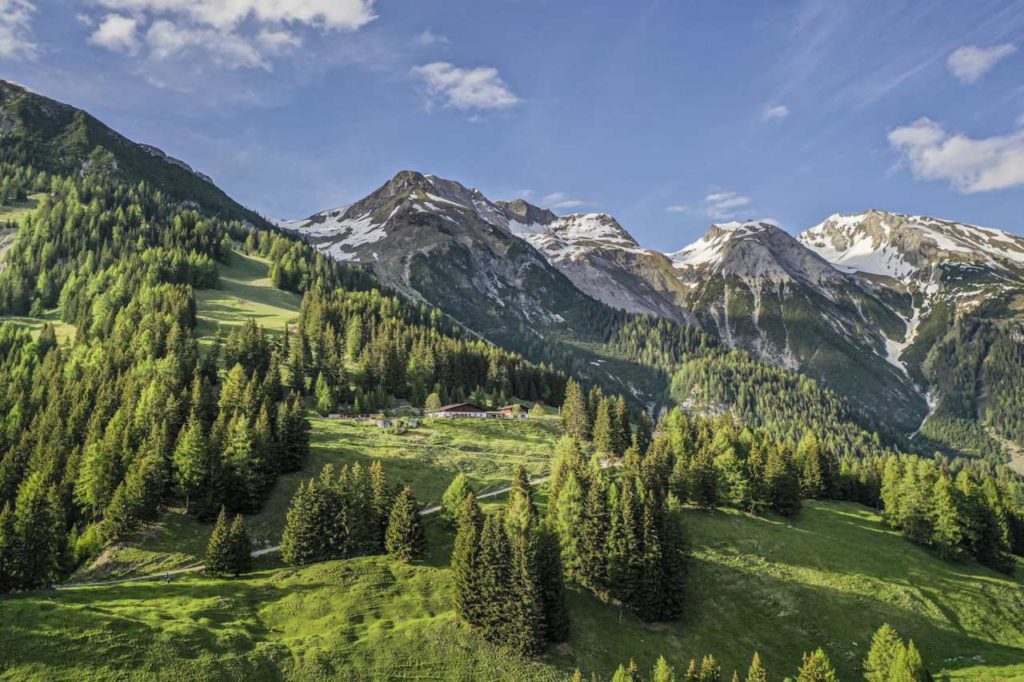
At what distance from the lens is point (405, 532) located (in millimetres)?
73750

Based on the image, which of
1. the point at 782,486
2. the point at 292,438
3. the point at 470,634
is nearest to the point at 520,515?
the point at 470,634

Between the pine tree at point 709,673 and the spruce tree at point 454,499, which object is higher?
the spruce tree at point 454,499

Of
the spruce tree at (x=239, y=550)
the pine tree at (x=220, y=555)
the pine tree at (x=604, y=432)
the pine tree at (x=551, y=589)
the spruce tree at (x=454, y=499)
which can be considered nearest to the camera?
the pine tree at (x=551, y=589)

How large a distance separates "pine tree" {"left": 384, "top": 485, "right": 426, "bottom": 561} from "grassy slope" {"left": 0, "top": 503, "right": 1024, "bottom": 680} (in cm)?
168

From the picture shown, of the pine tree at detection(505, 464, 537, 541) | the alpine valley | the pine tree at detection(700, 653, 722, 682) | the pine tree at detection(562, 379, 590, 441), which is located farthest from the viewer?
the pine tree at detection(562, 379, 590, 441)

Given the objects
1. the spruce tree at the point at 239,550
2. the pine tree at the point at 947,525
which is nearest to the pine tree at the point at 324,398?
the spruce tree at the point at 239,550

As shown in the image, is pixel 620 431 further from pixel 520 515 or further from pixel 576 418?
pixel 520 515

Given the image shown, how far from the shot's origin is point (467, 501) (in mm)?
73750

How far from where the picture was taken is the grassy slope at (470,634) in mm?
52938

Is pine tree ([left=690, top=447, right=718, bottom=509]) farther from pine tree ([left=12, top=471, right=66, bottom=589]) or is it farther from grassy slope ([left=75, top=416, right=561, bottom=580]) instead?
pine tree ([left=12, top=471, right=66, bottom=589])

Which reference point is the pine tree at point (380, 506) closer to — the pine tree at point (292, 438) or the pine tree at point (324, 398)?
the pine tree at point (292, 438)

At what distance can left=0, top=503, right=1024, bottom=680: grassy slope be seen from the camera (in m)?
52.9

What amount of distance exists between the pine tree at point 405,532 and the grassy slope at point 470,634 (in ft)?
5.52

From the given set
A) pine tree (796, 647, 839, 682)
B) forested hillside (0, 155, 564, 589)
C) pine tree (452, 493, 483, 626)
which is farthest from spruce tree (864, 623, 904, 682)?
forested hillside (0, 155, 564, 589)
